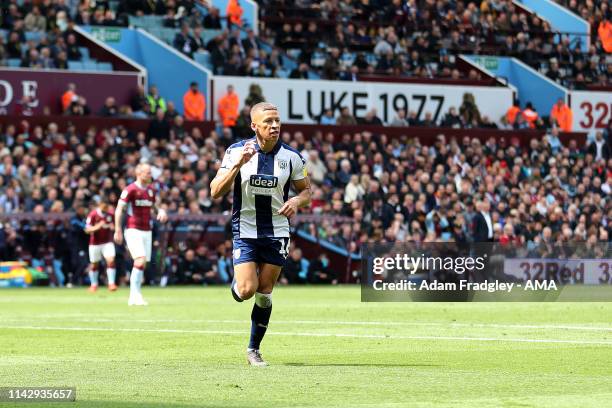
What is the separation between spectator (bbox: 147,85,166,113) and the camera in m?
37.7

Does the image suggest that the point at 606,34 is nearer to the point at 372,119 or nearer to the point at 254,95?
the point at 372,119

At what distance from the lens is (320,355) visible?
13.3 metres

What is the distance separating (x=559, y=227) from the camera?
38.7m

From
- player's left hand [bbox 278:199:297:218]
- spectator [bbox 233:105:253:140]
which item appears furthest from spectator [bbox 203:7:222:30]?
player's left hand [bbox 278:199:297:218]

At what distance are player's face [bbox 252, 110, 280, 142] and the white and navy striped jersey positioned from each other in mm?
186

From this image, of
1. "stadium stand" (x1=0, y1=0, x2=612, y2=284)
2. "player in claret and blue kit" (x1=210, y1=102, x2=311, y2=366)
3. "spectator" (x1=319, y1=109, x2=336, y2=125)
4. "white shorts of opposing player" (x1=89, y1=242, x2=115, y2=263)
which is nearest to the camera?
"player in claret and blue kit" (x1=210, y1=102, x2=311, y2=366)

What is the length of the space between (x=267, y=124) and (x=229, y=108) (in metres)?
26.9

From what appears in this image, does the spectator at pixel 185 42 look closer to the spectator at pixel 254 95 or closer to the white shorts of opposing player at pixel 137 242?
the spectator at pixel 254 95

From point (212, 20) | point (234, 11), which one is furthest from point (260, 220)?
point (234, 11)

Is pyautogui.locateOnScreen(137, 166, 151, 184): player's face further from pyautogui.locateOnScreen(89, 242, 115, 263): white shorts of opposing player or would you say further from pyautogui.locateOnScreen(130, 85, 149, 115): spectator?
pyautogui.locateOnScreen(130, 85, 149, 115): spectator

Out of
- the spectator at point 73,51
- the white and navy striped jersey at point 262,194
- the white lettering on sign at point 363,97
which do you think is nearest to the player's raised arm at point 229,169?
the white and navy striped jersey at point 262,194

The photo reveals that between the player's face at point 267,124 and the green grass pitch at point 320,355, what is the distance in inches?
77.3

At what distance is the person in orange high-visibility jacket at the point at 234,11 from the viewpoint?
141ft

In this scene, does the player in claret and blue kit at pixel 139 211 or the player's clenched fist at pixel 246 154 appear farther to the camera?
the player in claret and blue kit at pixel 139 211
